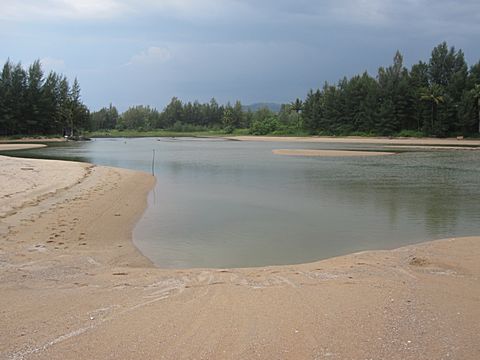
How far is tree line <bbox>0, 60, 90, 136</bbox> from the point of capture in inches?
3282

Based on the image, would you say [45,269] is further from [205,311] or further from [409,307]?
[409,307]

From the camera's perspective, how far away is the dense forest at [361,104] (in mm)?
72188

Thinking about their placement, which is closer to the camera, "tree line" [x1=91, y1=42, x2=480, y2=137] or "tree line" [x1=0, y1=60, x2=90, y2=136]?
"tree line" [x1=91, y1=42, x2=480, y2=137]

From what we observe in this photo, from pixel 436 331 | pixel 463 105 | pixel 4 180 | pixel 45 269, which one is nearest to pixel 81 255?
pixel 45 269

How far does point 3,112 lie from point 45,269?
84288 millimetres

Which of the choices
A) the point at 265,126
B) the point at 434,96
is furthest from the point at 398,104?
the point at 265,126

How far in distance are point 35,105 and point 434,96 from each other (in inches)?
2916

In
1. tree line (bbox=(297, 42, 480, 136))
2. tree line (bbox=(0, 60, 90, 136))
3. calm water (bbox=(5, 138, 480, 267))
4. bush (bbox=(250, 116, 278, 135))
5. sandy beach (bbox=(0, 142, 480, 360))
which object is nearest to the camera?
sandy beach (bbox=(0, 142, 480, 360))

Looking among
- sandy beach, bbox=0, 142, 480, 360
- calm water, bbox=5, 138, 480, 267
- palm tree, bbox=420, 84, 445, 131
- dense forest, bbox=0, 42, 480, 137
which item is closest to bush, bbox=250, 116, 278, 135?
dense forest, bbox=0, 42, 480, 137

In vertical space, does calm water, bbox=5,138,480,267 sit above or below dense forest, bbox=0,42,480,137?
below

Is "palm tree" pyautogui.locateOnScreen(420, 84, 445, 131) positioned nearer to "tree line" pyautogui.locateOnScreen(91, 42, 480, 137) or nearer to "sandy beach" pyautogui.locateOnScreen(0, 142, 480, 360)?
"tree line" pyautogui.locateOnScreen(91, 42, 480, 137)

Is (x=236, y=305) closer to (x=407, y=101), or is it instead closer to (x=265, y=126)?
(x=407, y=101)

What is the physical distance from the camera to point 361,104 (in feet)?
280

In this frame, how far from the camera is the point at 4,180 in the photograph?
62.4 ft
